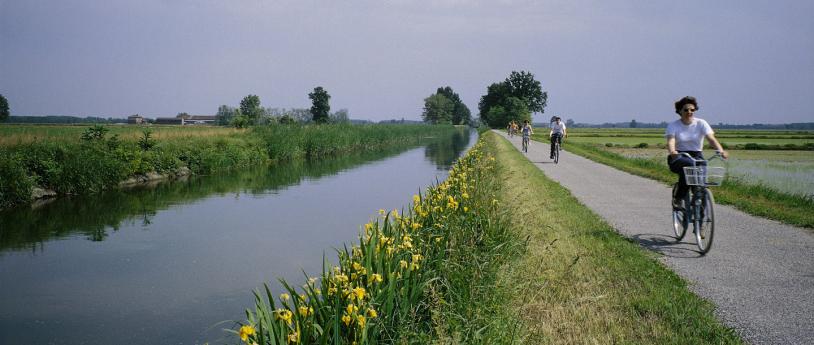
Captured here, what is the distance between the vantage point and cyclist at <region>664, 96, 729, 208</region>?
20.2 ft

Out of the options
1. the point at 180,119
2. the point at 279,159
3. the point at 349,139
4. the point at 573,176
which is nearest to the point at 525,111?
the point at 349,139

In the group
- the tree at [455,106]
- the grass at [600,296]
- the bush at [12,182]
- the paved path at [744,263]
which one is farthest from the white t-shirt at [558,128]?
Result: the tree at [455,106]

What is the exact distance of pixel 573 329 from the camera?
12.8ft

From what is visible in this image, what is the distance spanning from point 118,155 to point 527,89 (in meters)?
94.5

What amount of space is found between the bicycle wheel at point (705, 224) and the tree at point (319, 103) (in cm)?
9667

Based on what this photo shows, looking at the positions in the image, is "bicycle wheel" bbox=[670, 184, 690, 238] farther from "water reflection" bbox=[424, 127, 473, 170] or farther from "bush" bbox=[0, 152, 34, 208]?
"water reflection" bbox=[424, 127, 473, 170]

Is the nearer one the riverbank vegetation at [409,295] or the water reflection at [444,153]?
the riverbank vegetation at [409,295]

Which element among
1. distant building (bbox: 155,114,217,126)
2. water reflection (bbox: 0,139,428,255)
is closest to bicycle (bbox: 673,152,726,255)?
water reflection (bbox: 0,139,428,255)

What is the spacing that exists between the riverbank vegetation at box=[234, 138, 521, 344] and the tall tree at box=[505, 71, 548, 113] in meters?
101

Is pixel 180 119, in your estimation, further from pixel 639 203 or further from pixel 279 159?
pixel 639 203

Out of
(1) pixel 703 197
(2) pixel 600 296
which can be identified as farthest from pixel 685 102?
(2) pixel 600 296

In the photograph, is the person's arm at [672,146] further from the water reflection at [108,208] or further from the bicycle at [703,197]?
the water reflection at [108,208]

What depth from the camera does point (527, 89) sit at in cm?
10475

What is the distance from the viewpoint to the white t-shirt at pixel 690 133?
6.20m
